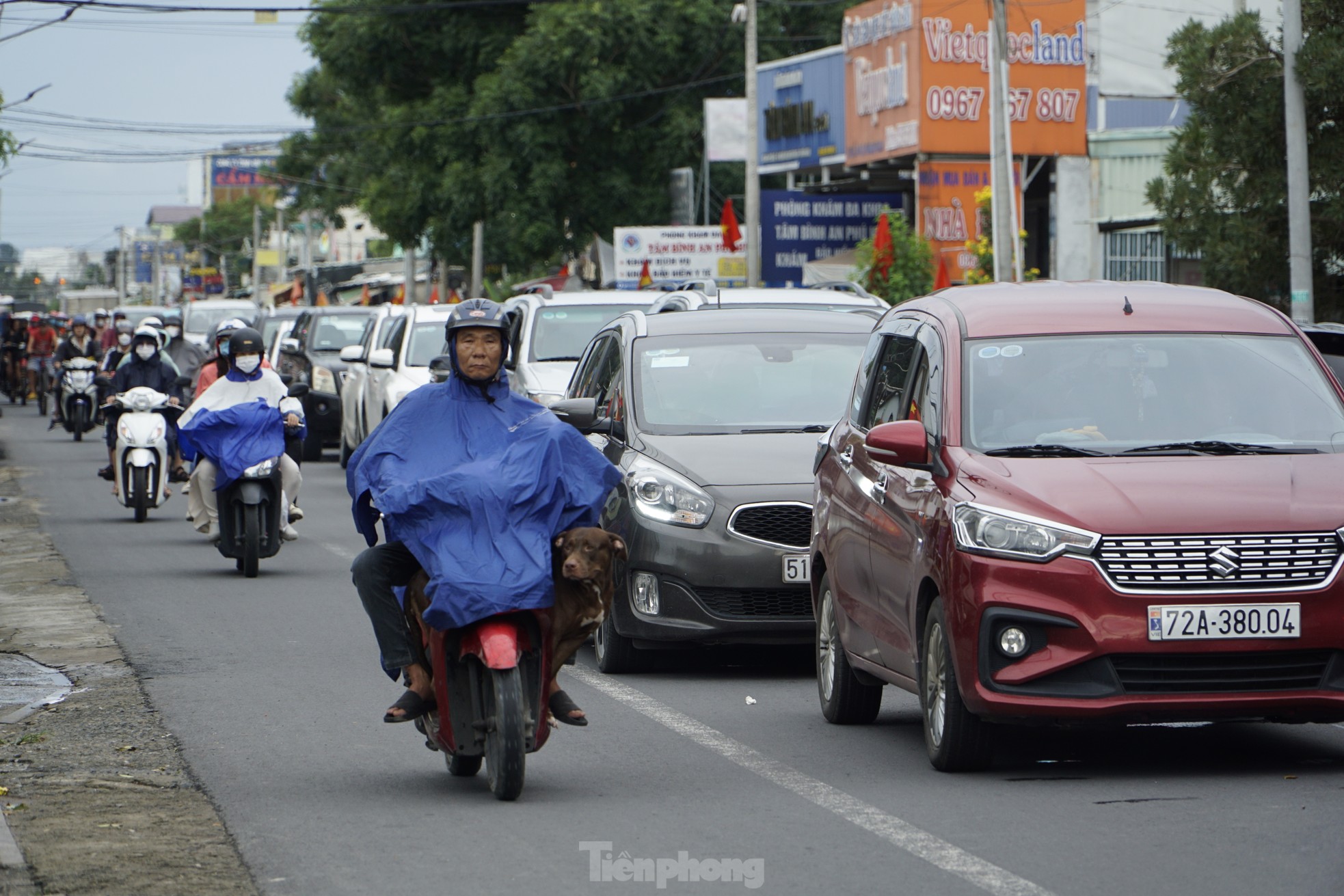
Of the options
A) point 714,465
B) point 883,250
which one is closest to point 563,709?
point 714,465

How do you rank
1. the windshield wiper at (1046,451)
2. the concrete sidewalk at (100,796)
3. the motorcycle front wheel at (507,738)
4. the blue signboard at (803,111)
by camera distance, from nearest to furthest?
the concrete sidewalk at (100,796) < the motorcycle front wheel at (507,738) < the windshield wiper at (1046,451) < the blue signboard at (803,111)

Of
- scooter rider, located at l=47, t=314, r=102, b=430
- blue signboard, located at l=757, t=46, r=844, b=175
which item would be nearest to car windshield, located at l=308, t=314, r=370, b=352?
scooter rider, located at l=47, t=314, r=102, b=430

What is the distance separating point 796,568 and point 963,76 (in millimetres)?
27595

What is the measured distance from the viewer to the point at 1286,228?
2189cm

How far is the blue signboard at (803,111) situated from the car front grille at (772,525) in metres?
30.9

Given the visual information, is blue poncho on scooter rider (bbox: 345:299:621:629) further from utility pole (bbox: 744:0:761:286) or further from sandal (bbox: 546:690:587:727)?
utility pole (bbox: 744:0:761:286)

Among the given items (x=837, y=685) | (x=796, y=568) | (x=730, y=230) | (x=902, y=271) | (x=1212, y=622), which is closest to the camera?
(x=1212, y=622)

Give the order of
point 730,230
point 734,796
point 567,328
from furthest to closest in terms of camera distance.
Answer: point 730,230, point 567,328, point 734,796

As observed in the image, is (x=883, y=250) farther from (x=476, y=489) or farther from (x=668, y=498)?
(x=476, y=489)

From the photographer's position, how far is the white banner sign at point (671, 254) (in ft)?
129

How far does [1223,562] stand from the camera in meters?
7.10

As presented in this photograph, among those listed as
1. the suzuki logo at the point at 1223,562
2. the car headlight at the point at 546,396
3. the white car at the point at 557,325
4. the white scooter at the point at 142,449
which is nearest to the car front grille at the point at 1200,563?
the suzuki logo at the point at 1223,562

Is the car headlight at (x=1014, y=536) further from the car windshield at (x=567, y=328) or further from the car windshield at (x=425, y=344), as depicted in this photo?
the car windshield at (x=425, y=344)

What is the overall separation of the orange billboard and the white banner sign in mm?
3369
